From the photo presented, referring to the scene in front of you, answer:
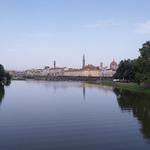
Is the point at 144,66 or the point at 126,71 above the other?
the point at 144,66

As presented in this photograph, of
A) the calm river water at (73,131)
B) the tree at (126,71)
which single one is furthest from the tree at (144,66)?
the calm river water at (73,131)

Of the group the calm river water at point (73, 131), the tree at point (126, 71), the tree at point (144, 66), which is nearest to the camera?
the calm river water at point (73, 131)

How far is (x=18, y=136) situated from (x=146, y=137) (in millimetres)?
7525

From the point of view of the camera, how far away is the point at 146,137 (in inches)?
965

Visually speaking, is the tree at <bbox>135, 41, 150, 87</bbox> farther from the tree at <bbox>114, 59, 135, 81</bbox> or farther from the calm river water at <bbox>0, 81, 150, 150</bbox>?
the calm river water at <bbox>0, 81, 150, 150</bbox>

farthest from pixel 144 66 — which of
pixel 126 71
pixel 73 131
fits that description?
pixel 73 131

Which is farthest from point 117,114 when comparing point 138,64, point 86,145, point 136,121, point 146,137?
point 138,64

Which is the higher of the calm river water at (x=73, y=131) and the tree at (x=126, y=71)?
the tree at (x=126, y=71)

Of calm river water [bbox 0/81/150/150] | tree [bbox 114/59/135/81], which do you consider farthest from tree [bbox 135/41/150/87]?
calm river water [bbox 0/81/150/150]

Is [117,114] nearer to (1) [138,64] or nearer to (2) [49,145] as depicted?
(2) [49,145]

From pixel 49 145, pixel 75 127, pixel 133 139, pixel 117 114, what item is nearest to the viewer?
pixel 49 145

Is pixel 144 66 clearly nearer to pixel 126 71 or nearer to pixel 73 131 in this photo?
pixel 126 71

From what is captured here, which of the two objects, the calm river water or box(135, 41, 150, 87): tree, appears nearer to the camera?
the calm river water

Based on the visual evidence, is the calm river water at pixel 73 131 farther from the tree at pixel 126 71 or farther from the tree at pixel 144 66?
the tree at pixel 126 71
